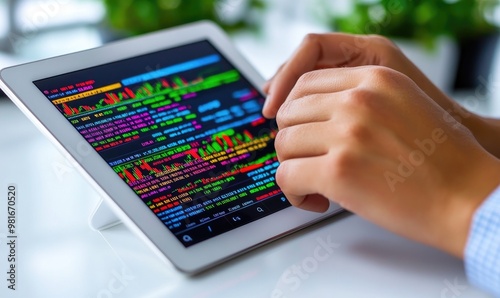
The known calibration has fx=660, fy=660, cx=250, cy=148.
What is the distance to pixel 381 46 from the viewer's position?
2.89 feet

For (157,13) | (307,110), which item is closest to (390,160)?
(307,110)

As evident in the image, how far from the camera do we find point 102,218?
2.49 ft

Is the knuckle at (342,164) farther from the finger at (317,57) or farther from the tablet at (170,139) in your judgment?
the finger at (317,57)

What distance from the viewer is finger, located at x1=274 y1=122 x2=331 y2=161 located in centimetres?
67

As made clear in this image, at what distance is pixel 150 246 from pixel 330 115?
0.75ft

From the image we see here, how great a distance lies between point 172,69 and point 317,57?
20 centimetres

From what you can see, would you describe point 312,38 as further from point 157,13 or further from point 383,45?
point 157,13

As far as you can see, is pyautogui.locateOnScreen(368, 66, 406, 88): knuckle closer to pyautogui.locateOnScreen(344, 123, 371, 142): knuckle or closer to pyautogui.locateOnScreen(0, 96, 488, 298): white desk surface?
pyautogui.locateOnScreen(344, 123, 371, 142): knuckle

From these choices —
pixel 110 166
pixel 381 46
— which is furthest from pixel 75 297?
pixel 381 46

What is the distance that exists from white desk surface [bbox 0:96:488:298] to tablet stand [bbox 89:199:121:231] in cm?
1

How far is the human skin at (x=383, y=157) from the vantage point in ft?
2.06

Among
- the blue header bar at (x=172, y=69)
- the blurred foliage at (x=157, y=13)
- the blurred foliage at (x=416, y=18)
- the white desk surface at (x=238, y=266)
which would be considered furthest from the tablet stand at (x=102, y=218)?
the blurred foliage at (x=416, y=18)

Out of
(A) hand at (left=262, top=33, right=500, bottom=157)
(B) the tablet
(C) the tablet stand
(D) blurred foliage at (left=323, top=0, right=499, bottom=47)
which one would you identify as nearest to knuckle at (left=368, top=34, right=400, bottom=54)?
(A) hand at (left=262, top=33, right=500, bottom=157)

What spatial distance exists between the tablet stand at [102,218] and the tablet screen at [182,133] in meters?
0.07
